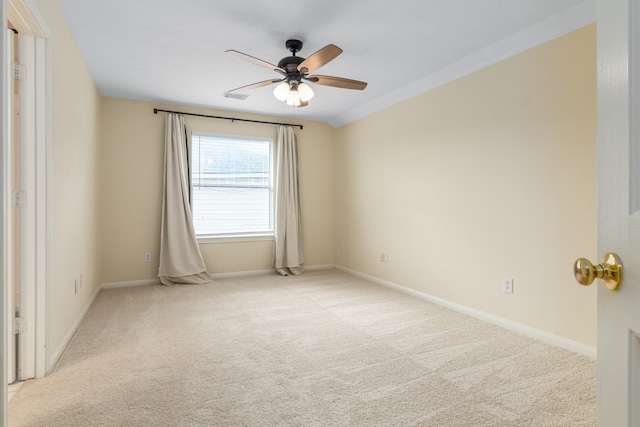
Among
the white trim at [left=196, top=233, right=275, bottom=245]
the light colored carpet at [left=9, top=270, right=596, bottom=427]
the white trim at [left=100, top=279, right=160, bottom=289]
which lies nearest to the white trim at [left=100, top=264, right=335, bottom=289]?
the white trim at [left=100, top=279, right=160, bottom=289]

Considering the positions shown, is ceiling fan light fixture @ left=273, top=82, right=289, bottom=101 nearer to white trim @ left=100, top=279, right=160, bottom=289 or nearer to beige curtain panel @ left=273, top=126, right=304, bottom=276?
beige curtain panel @ left=273, top=126, right=304, bottom=276

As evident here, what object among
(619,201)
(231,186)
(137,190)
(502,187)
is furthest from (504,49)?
(137,190)

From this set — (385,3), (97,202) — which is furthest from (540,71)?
(97,202)

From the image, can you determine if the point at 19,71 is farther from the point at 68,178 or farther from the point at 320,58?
the point at 320,58

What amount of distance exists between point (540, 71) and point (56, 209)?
3650 millimetres

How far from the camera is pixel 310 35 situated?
276 centimetres

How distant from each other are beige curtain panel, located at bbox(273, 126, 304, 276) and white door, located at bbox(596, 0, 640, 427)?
462 cm

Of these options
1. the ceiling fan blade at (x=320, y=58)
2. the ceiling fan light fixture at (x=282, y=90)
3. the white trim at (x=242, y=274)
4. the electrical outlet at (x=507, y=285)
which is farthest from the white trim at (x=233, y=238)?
the electrical outlet at (x=507, y=285)

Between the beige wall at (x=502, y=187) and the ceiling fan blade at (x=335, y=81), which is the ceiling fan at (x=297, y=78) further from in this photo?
the beige wall at (x=502, y=187)

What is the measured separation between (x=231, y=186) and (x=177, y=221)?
0.93 meters

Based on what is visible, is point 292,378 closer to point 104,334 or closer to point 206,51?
point 104,334

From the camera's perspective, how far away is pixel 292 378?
2.07m

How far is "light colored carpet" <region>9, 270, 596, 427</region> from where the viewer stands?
1702 millimetres

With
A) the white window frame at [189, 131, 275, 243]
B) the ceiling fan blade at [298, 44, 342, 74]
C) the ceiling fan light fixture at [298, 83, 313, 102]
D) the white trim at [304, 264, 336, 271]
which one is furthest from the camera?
the white trim at [304, 264, 336, 271]
